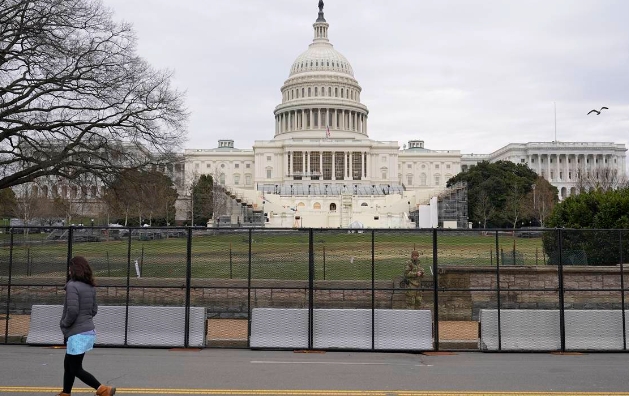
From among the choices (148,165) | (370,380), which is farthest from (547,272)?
(148,165)

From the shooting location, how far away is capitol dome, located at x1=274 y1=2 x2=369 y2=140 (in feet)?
434

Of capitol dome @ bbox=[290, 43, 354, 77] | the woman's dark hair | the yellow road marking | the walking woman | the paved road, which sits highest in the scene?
capitol dome @ bbox=[290, 43, 354, 77]

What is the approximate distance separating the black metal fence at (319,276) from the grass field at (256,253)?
0.03 m

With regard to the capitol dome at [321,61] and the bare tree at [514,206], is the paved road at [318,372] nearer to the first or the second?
the bare tree at [514,206]

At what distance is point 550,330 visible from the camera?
12711mm

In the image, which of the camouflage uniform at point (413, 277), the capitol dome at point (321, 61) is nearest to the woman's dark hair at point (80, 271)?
the camouflage uniform at point (413, 277)

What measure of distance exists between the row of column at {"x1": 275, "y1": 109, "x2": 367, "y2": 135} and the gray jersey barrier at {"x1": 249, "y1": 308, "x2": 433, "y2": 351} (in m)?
121

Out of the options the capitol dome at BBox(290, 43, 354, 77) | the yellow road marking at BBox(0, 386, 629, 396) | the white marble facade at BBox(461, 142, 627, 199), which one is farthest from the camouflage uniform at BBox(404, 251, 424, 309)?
the white marble facade at BBox(461, 142, 627, 199)

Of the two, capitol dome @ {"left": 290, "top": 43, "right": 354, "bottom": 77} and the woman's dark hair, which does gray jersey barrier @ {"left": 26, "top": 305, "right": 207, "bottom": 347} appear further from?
capitol dome @ {"left": 290, "top": 43, "right": 354, "bottom": 77}

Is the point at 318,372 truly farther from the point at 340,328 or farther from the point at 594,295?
the point at 594,295

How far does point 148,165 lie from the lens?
24.4 metres

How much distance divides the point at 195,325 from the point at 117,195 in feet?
40.9

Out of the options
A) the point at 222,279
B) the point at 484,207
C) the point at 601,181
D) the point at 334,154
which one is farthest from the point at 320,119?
the point at 222,279

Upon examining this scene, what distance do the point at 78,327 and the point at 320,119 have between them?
127083mm
